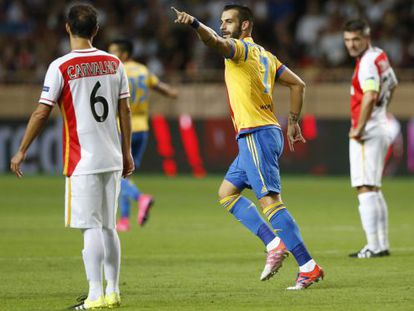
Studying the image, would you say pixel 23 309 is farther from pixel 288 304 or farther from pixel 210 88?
pixel 210 88

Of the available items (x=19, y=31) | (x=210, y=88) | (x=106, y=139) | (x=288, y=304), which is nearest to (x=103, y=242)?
(x=106, y=139)

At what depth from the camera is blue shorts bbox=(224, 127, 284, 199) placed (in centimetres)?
858

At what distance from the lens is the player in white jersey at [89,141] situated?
732cm

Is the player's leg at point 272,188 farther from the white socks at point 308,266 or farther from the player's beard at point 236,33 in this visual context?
the player's beard at point 236,33

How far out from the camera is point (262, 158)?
28.2 ft

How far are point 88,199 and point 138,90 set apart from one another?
23.5 feet

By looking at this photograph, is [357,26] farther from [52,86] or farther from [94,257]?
[94,257]

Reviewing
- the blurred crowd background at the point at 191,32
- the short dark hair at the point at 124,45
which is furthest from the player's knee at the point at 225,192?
the blurred crowd background at the point at 191,32

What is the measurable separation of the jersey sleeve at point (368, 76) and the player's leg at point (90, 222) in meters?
4.31

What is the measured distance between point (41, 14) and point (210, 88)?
615 cm

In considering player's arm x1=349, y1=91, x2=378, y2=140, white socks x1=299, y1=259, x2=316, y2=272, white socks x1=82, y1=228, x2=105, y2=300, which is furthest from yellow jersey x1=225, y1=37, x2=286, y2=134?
player's arm x1=349, y1=91, x2=378, y2=140

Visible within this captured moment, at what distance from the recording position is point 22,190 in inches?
779

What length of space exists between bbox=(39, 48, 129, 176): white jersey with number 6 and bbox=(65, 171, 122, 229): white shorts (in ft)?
0.20

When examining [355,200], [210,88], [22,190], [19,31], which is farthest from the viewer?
[19,31]
